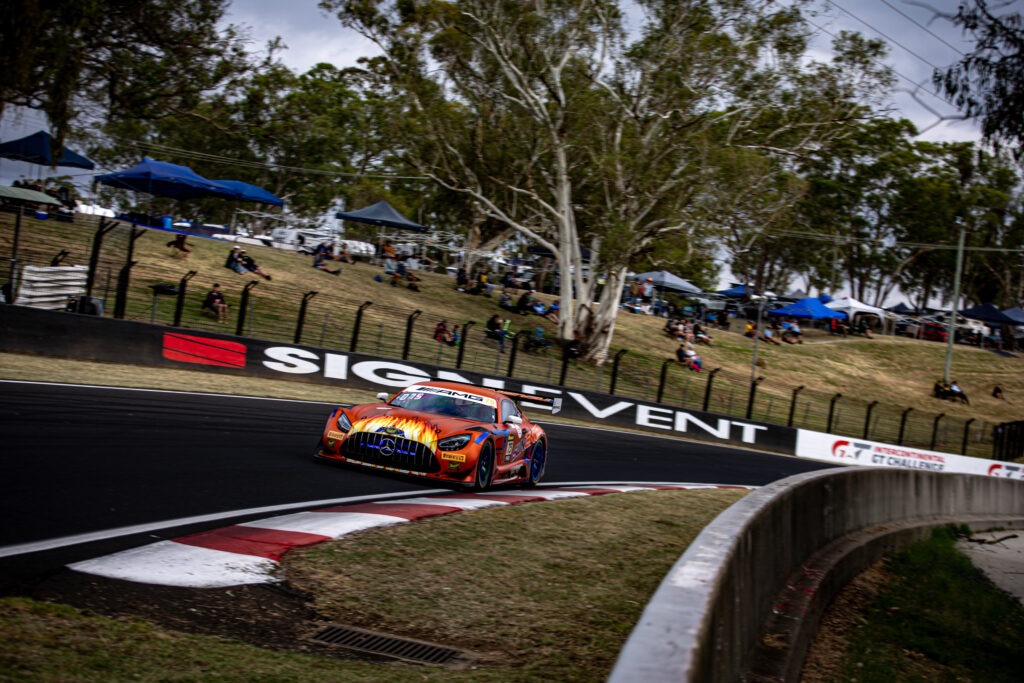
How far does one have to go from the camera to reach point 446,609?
5906mm

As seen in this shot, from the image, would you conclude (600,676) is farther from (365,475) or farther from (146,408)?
(146,408)

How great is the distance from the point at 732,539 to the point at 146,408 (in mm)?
10944

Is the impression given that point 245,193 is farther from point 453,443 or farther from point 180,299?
point 453,443

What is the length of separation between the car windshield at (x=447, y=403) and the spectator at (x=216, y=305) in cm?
1394

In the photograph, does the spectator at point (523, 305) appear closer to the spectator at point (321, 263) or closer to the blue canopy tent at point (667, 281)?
the spectator at point (321, 263)

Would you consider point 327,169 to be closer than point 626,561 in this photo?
No

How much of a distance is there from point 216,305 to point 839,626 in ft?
64.7

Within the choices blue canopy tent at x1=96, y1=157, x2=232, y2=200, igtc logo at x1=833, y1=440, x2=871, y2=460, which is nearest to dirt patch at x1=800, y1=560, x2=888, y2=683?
igtc logo at x1=833, y1=440, x2=871, y2=460

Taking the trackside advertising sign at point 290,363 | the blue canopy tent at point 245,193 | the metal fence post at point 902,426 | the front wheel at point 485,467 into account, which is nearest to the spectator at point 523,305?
the blue canopy tent at point 245,193

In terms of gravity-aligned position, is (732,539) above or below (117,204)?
below

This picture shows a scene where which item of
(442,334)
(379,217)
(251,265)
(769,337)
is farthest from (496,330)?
(769,337)

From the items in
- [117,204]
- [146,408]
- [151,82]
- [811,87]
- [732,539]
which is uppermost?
[811,87]

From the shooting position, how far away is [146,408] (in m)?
14.0

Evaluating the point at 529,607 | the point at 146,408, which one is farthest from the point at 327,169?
A: the point at 529,607
